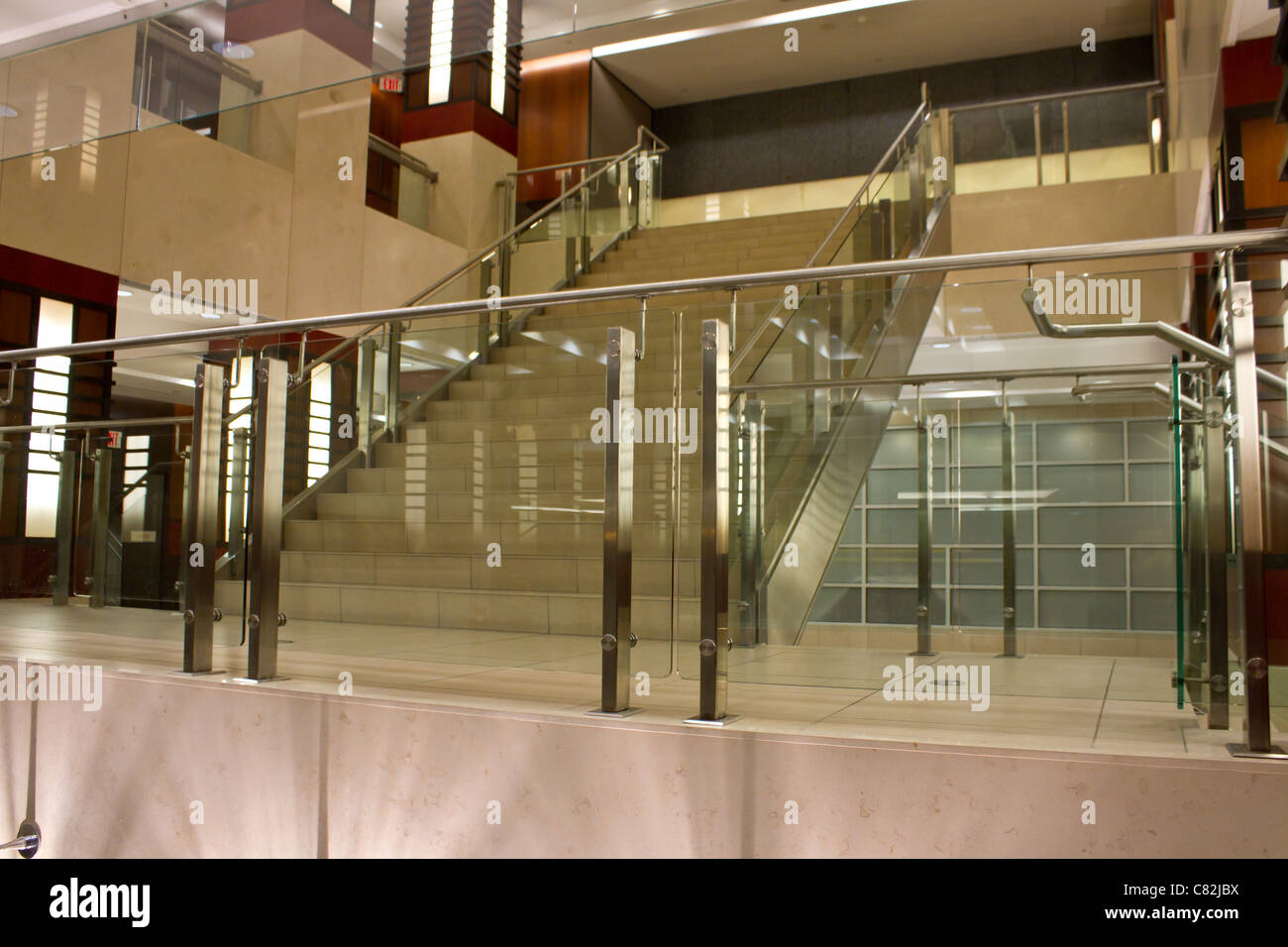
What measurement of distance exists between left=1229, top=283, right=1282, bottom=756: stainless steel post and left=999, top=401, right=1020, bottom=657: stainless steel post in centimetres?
53

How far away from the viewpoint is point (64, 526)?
4.06 m

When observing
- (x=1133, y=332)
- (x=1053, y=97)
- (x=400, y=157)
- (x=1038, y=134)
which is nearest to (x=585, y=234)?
(x=400, y=157)

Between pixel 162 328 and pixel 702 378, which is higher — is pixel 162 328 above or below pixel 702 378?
above

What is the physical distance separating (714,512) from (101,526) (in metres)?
2.69

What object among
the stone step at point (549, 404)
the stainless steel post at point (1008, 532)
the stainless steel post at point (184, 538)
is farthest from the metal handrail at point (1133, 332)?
the stainless steel post at point (184, 538)

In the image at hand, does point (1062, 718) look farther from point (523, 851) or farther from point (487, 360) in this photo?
point (487, 360)

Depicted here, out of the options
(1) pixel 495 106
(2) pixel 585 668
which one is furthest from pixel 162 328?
(2) pixel 585 668

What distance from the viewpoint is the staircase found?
2818 mm

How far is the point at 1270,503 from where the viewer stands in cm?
229

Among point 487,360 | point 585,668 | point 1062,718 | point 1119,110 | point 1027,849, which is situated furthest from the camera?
point 1119,110

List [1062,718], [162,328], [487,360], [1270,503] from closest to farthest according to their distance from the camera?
[1270,503] < [1062,718] < [487,360] < [162,328]

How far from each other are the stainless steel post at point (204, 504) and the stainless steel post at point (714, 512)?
1708 millimetres

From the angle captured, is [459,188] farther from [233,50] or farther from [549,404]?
[549,404]
